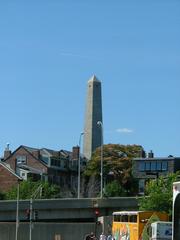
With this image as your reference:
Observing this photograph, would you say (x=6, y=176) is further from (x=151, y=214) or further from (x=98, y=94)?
(x=151, y=214)

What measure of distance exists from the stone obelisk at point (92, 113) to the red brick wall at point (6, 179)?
34568 mm

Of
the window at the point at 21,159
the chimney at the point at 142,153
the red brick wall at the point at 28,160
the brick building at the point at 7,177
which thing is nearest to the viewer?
the brick building at the point at 7,177

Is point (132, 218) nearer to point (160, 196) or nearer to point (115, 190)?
point (160, 196)

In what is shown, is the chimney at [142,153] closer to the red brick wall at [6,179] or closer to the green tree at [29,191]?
the green tree at [29,191]

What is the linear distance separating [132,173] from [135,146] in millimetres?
10205

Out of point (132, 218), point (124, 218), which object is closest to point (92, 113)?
point (124, 218)

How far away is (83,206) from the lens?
75.2m

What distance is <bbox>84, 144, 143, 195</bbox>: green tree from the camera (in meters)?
119

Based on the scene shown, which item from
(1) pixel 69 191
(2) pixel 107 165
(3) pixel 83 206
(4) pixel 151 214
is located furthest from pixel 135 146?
(4) pixel 151 214

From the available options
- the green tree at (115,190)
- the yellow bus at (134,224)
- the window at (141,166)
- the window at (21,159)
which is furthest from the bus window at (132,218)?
the window at (21,159)

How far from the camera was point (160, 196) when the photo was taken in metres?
60.2

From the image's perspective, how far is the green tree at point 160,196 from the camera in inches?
2351

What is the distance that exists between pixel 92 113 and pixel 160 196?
9455 cm

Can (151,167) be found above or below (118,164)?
below
